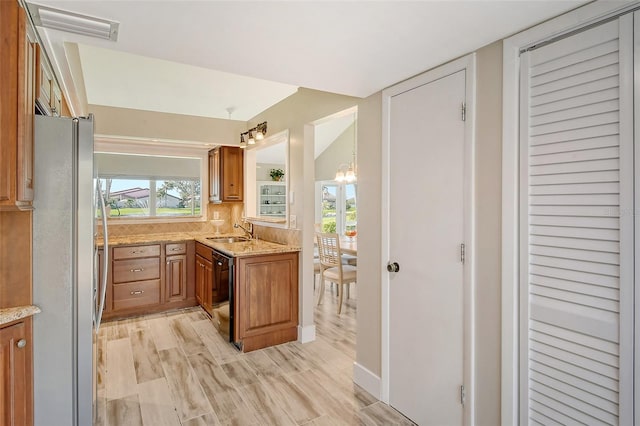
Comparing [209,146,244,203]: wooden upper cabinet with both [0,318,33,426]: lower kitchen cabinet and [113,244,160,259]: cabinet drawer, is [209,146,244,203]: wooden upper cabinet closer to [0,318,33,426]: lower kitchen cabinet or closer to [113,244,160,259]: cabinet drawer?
[113,244,160,259]: cabinet drawer

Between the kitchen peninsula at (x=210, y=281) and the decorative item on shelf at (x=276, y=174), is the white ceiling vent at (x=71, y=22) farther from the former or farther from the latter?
the decorative item on shelf at (x=276, y=174)

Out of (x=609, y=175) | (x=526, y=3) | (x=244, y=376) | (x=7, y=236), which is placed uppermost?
(x=526, y=3)

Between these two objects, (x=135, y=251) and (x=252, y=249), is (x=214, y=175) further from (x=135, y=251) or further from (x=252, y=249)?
(x=252, y=249)

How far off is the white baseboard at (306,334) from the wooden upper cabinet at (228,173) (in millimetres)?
2091

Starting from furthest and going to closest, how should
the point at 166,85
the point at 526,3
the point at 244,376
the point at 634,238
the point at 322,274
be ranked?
the point at 322,274 → the point at 166,85 → the point at 244,376 → the point at 526,3 → the point at 634,238

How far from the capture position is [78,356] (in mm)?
1705

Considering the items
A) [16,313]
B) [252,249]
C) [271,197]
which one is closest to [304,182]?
[252,249]

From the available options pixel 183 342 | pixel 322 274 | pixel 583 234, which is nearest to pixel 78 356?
pixel 183 342

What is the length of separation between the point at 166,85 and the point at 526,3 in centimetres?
309

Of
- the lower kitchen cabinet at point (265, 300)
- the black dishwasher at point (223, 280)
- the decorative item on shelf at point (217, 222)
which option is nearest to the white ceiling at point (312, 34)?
the lower kitchen cabinet at point (265, 300)

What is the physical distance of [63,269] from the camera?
165 cm

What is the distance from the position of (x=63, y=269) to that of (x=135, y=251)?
2.64 metres

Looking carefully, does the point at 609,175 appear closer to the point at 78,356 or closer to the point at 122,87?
the point at 78,356

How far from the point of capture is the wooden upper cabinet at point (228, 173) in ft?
15.2
